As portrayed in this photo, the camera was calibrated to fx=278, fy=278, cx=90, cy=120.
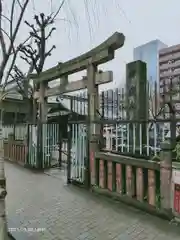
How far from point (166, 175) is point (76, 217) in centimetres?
156

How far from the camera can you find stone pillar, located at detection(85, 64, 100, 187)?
19.7 feet

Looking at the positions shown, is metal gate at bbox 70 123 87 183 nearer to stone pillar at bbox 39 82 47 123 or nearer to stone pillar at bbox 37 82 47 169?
stone pillar at bbox 37 82 47 169

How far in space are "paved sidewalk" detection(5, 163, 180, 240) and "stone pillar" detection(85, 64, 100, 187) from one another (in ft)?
1.62

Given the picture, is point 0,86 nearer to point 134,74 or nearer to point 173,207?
point 173,207

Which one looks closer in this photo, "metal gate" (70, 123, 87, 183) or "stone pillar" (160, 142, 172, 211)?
"stone pillar" (160, 142, 172, 211)

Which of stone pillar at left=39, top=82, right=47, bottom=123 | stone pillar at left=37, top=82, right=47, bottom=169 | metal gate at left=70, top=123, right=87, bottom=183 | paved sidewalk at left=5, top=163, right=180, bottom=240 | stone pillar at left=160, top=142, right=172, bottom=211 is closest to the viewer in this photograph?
paved sidewalk at left=5, top=163, right=180, bottom=240

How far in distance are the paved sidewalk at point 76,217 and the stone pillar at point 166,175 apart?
289 mm

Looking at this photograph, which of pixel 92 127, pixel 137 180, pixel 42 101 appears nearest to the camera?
pixel 137 180

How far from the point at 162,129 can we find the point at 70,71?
3.62m

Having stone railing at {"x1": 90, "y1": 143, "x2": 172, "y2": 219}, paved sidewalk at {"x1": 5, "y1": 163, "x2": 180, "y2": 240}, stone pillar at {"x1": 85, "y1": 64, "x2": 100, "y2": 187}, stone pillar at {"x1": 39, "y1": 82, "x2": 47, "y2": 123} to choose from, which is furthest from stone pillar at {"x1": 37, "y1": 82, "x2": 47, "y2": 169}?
stone railing at {"x1": 90, "y1": 143, "x2": 172, "y2": 219}

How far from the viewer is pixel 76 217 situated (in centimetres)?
442

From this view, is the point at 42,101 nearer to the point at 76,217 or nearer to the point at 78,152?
the point at 78,152

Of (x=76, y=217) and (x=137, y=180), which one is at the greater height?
(x=137, y=180)

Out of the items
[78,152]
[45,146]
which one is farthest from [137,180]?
[45,146]
